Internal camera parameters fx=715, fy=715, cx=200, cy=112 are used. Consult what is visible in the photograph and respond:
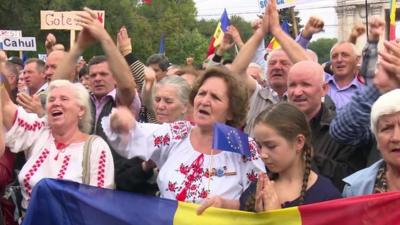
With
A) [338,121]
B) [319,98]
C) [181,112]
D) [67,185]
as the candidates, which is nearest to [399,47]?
[338,121]

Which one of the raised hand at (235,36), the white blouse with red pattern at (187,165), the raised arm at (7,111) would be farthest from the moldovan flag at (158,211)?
the raised hand at (235,36)

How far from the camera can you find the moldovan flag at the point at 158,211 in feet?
11.0

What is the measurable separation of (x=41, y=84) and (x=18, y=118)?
2.98m

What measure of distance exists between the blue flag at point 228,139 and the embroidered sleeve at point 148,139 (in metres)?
0.39

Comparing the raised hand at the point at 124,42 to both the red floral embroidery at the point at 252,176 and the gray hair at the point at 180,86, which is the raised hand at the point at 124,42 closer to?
the gray hair at the point at 180,86

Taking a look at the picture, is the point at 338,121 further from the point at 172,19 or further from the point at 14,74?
the point at 172,19

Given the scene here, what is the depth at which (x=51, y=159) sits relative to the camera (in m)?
4.19

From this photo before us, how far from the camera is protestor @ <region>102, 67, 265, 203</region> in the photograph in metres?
3.79

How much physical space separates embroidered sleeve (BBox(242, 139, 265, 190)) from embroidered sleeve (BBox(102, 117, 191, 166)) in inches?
15.7

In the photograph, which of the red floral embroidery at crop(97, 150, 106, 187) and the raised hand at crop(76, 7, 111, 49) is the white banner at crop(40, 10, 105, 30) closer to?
the raised hand at crop(76, 7, 111, 49)

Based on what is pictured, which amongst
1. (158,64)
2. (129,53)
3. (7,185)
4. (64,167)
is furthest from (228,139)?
(158,64)

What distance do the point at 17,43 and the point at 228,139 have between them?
12677mm

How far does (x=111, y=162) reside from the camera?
4.18m

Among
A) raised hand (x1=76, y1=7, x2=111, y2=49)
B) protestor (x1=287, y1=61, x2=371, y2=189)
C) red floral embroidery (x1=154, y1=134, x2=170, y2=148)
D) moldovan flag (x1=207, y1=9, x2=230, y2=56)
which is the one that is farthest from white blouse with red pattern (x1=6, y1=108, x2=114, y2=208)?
moldovan flag (x1=207, y1=9, x2=230, y2=56)
